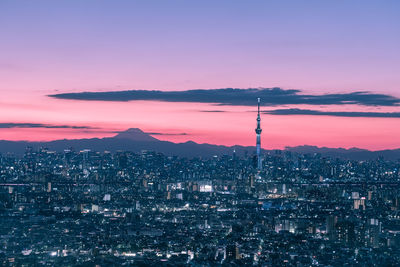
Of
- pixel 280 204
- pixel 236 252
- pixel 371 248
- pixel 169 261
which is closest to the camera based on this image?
pixel 169 261

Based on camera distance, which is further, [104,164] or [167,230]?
[104,164]

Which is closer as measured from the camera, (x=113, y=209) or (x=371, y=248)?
(x=371, y=248)

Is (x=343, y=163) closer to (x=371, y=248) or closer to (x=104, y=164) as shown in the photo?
(x=104, y=164)

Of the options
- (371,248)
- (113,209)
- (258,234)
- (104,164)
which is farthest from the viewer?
(104,164)

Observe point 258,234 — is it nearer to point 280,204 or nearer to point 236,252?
point 236,252

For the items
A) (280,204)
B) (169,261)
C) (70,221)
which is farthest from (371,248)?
(280,204)

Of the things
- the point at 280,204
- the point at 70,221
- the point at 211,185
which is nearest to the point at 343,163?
the point at 211,185

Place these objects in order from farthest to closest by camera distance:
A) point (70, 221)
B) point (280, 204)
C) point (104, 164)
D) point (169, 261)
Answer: point (104, 164), point (280, 204), point (70, 221), point (169, 261)
